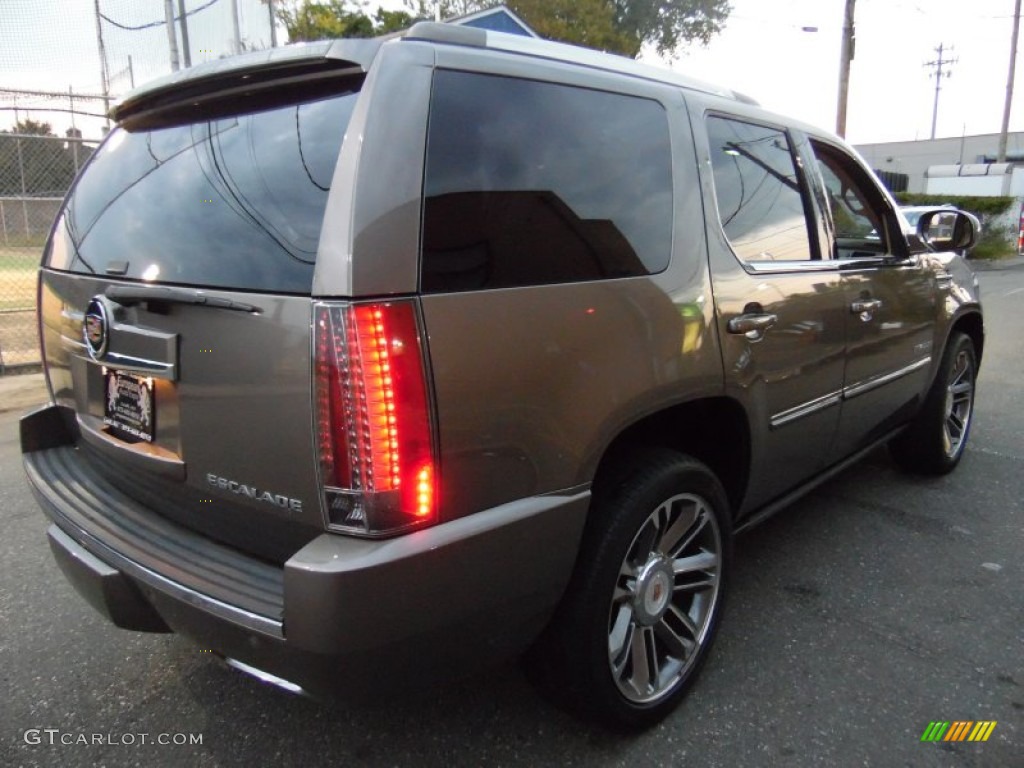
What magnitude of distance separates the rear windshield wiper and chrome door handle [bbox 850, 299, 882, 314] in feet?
7.98

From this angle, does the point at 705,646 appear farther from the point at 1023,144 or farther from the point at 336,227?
the point at 1023,144

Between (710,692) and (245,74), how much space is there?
2295 mm

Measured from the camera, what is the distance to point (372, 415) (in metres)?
1.59

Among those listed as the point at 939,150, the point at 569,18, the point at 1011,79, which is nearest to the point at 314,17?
the point at 569,18

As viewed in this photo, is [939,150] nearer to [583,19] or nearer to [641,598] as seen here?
[583,19]

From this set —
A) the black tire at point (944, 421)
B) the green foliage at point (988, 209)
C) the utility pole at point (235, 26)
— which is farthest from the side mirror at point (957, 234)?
the green foliage at point (988, 209)

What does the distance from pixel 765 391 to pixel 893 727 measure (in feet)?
3.59

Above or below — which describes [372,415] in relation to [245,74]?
below

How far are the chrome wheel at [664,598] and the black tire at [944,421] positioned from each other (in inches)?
89.9

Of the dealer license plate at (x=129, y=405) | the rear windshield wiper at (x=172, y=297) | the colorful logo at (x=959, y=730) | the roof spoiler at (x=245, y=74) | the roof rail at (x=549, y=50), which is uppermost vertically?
the roof rail at (x=549, y=50)

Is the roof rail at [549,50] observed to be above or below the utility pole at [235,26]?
below

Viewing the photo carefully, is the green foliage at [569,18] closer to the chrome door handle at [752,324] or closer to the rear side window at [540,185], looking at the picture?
the chrome door handle at [752,324]

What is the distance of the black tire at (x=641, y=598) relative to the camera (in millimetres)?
2033

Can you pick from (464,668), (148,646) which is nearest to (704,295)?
(464,668)
